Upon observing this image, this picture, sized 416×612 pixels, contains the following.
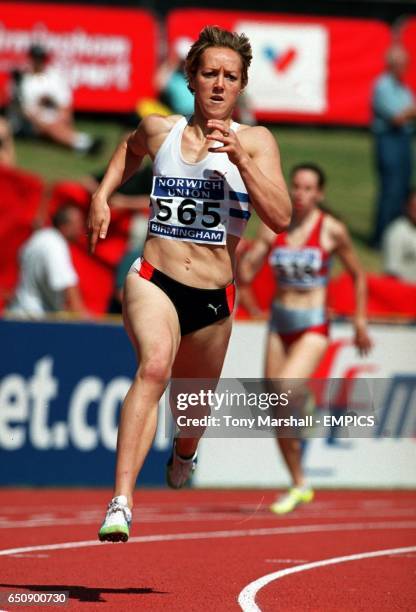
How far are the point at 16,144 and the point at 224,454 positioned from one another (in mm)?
11802

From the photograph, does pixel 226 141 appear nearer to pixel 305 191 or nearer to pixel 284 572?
pixel 284 572

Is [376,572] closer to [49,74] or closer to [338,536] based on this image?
[338,536]

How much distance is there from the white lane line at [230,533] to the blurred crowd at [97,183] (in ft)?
10.9

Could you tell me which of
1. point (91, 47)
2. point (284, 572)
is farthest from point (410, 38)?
point (284, 572)

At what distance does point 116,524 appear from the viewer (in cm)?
688

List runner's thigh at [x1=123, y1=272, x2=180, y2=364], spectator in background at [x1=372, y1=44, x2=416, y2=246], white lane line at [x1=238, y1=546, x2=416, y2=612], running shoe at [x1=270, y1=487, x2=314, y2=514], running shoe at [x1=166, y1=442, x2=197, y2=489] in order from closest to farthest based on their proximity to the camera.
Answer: white lane line at [x1=238, y1=546, x2=416, y2=612] → runner's thigh at [x1=123, y1=272, x2=180, y2=364] → running shoe at [x1=166, y1=442, x2=197, y2=489] → running shoe at [x1=270, y1=487, x2=314, y2=514] → spectator in background at [x1=372, y1=44, x2=416, y2=246]

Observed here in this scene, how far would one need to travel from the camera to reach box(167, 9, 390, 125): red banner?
24.8 m

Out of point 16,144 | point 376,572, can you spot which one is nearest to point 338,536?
point 376,572

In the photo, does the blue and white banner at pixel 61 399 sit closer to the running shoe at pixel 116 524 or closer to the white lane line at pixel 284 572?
the white lane line at pixel 284 572

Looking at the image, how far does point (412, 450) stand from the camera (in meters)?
14.7

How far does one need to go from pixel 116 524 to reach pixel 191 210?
1.63 m

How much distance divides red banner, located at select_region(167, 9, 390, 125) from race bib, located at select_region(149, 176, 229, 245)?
17215 millimetres

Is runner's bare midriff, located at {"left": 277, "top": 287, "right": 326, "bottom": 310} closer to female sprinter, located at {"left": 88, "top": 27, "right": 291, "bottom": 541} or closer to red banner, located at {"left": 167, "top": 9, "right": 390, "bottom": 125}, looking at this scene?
female sprinter, located at {"left": 88, "top": 27, "right": 291, "bottom": 541}

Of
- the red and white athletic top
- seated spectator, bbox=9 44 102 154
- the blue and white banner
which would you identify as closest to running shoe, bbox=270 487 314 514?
the red and white athletic top
